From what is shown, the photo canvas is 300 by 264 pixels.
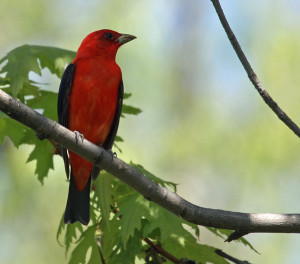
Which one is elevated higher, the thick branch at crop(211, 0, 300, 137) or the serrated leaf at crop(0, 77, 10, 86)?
the thick branch at crop(211, 0, 300, 137)

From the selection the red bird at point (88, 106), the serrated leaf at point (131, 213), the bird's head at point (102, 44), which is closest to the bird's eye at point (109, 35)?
the bird's head at point (102, 44)

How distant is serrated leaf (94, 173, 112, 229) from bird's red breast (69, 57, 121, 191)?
3.88ft

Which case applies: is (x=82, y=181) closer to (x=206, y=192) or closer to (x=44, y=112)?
(x=44, y=112)

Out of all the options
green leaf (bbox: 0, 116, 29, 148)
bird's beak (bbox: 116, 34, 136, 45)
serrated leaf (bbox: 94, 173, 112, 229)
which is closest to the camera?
serrated leaf (bbox: 94, 173, 112, 229)

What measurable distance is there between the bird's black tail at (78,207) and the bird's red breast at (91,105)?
0.11 m

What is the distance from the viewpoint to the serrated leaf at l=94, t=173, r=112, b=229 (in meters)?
3.70

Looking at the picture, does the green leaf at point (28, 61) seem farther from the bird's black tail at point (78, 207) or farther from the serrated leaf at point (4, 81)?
the bird's black tail at point (78, 207)

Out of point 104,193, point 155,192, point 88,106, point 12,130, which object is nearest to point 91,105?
point 88,106

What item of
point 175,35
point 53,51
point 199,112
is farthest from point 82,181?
point 175,35

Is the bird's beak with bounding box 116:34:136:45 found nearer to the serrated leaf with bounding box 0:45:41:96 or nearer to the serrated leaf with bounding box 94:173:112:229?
the serrated leaf with bounding box 0:45:41:96

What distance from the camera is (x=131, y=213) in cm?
363

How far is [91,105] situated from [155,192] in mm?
1930

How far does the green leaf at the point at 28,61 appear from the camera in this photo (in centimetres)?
410

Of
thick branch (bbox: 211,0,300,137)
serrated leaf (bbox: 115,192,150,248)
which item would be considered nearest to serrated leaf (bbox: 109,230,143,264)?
serrated leaf (bbox: 115,192,150,248)
